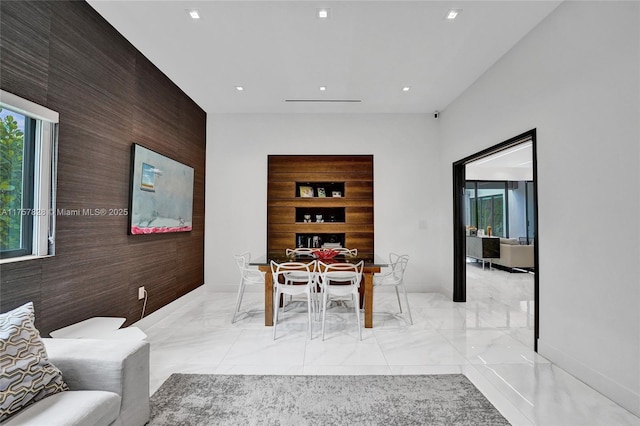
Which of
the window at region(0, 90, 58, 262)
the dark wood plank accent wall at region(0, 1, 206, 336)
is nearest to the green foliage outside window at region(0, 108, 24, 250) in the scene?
the window at region(0, 90, 58, 262)

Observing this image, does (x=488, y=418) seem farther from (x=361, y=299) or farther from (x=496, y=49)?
(x=496, y=49)

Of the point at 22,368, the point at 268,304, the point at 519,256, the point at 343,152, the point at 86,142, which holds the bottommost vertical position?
the point at 268,304

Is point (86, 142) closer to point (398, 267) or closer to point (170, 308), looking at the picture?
point (170, 308)

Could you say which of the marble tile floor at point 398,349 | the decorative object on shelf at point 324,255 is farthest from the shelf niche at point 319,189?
the marble tile floor at point 398,349

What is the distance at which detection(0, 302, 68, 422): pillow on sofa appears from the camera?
1328 mm

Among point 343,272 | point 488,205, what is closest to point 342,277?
point 343,272

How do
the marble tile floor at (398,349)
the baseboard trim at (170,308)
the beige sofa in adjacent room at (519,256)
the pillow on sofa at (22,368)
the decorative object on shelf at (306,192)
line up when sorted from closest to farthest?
the pillow on sofa at (22,368), the marble tile floor at (398,349), the baseboard trim at (170,308), the decorative object on shelf at (306,192), the beige sofa in adjacent room at (519,256)

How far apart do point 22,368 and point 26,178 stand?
1421mm

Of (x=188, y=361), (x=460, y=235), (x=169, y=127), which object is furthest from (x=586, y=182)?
(x=169, y=127)

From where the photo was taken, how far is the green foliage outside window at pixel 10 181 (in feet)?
6.58

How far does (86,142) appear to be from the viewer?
2.64 meters

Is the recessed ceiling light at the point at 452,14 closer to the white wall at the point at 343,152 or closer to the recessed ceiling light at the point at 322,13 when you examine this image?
the recessed ceiling light at the point at 322,13

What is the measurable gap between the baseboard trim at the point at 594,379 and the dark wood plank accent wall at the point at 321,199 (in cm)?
302

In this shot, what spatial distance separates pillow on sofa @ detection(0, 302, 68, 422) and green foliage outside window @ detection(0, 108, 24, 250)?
78cm
